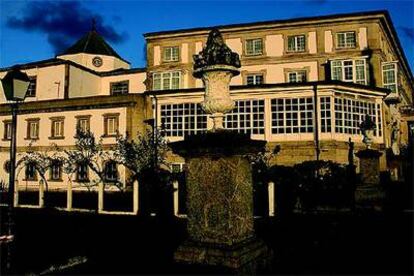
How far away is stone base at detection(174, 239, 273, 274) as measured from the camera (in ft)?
16.8

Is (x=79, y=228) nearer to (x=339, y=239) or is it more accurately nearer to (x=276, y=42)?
(x=339, y=239)

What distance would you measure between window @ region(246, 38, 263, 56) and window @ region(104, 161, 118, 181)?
15177 mm

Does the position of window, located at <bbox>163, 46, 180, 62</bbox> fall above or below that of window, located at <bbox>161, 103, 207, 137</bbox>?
above

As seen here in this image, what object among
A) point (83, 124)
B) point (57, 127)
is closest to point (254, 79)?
point (83, 124)

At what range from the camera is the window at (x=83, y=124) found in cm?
2863

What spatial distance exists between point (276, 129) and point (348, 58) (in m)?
11.5

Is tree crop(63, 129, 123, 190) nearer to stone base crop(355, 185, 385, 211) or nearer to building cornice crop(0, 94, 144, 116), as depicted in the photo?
building cornice crop(0, 94, 144, 116)

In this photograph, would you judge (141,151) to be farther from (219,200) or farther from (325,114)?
(219,200)

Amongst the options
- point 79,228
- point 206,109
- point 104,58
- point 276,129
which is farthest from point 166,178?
point 104,58

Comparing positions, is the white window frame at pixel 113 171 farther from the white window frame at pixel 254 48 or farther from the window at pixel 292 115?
the white window frame at pixel 254 48

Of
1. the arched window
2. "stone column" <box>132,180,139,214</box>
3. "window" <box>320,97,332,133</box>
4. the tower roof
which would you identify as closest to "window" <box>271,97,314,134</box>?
"window" <box>320,97,332,133</box>

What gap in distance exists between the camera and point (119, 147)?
26.3 metres

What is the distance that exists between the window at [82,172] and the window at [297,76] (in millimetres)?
17781

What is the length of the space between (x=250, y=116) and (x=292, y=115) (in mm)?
2618
